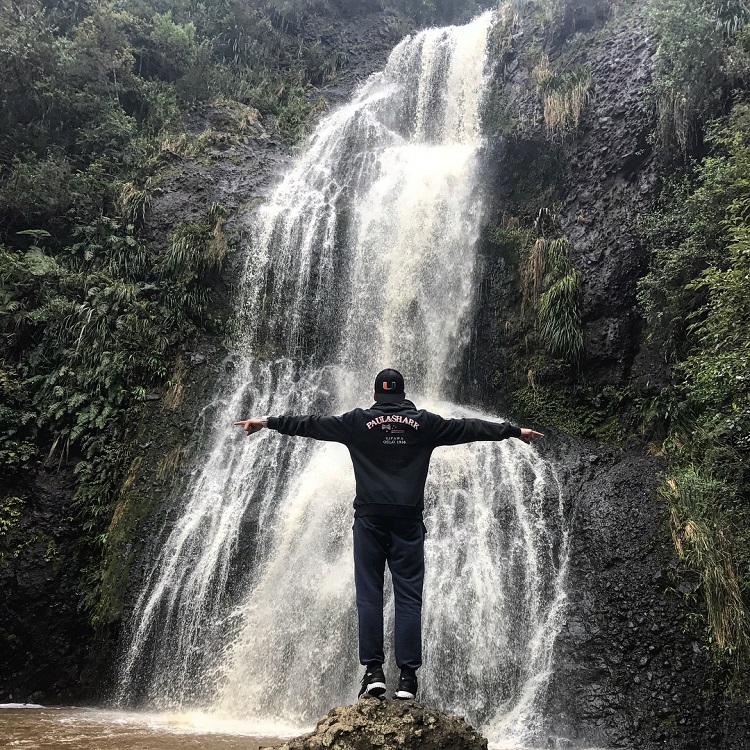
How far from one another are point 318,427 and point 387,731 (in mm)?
1685

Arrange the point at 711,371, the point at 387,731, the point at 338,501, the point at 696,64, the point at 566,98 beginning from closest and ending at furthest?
the point at 387,731
the point at 711,371
the point at 338,501
the point at 696,64
the point at 566,98

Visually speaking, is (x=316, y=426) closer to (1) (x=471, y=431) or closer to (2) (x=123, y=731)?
(1) (x=471, y=431)

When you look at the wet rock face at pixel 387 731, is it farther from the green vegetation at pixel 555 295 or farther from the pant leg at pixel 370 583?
the green vegetation at pixel 555 295

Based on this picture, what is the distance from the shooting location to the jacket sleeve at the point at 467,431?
144 inches

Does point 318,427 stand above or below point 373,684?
above

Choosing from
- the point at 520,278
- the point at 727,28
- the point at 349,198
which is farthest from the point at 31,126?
the point at 727,28

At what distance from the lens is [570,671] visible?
21.3 feet

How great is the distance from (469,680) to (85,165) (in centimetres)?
1460

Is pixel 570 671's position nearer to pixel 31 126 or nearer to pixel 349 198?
pixel 349 198

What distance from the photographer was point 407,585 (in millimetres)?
3572

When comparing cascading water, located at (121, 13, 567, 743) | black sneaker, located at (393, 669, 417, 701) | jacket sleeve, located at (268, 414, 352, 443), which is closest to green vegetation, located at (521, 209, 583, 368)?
cascading water, located at (121, 13, 567, 743)

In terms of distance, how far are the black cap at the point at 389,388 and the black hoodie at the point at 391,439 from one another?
53 millimetres

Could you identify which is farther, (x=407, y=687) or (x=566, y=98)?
(x=566, y=98)

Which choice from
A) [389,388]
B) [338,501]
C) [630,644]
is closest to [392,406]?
[389,388]
